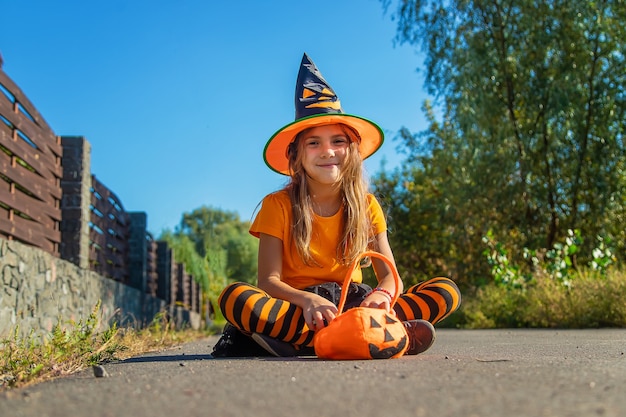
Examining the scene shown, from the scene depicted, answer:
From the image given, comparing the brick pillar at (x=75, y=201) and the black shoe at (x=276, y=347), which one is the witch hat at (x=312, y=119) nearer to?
the black shoe at (x=276, y=347)

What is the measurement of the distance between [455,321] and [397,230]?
18.0 feet

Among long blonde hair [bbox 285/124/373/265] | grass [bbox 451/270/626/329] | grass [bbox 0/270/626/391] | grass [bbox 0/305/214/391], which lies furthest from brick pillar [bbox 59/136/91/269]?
grass [bbox 451/270/626/329]

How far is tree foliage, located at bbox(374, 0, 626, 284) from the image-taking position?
11117mm

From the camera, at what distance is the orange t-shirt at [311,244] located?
142 inches

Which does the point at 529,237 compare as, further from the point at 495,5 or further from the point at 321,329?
the point at 321,329

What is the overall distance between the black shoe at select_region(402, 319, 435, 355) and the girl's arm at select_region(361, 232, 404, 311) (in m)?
0.15

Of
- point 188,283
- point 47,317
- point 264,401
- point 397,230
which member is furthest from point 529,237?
point 264,401

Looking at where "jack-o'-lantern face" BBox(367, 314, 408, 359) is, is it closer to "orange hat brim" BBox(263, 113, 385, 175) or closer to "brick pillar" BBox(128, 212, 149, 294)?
"orange hat brim" BBox(263, 113, 385, 175)

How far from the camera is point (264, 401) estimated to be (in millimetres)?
1610

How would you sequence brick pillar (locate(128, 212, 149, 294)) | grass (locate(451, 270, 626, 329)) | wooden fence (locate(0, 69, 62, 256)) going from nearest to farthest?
wooden fence (locate(0, 69, 62, 256)) < grass (locate(451, 270, 626, 329)) < brick pillar (locate(128, 212, 149, 294))

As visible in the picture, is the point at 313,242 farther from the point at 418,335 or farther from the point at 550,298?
the point at 550,298

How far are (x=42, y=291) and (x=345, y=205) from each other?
3.04 metres

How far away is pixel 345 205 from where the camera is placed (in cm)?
378

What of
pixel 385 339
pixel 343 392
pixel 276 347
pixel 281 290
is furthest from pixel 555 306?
pixel 343 392
